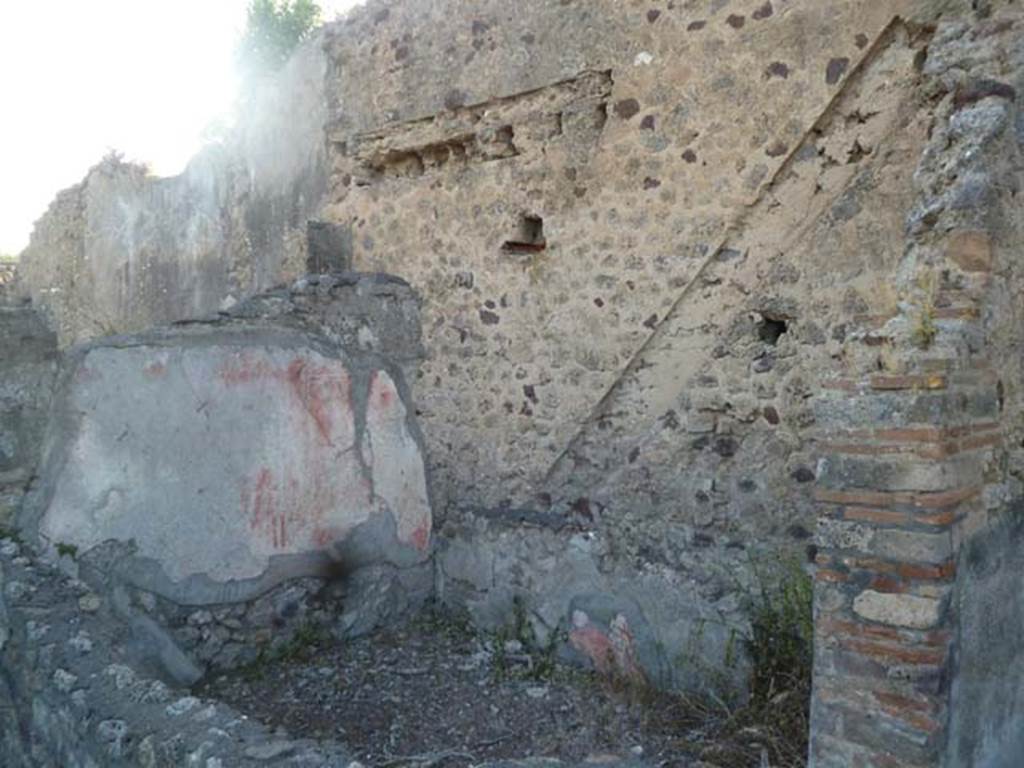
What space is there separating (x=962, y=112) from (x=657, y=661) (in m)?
2.61

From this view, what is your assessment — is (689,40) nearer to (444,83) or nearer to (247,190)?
(444,83)

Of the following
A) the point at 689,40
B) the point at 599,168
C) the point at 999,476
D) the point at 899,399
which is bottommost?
the point at 999,476

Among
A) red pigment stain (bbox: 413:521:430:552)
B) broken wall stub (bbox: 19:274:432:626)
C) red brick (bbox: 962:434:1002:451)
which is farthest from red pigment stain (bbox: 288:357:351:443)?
red brick (bbox: 962:434:1002:451)

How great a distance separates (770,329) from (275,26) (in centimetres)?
1457

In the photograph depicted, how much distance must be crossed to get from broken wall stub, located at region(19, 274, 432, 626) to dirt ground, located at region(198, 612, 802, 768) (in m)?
0.45

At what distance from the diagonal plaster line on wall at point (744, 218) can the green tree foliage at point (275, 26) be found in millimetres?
13564

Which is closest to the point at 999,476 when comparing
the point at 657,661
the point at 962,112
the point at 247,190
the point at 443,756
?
the point at 962,112

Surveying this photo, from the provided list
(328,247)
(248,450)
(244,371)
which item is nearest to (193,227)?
(328,247)

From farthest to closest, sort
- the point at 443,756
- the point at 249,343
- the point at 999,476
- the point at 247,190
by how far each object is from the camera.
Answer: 1. the point at 247,190
2. the point at 249,343
3. the point at 443,756
4. the point at 999,476

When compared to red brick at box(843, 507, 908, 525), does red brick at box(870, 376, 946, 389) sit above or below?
above

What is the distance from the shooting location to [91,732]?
3197 mm

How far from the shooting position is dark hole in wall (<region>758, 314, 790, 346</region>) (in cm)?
386

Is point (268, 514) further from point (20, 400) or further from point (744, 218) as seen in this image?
point (20, 400)

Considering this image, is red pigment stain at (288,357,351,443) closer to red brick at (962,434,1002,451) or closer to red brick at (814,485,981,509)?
red brick at (814,485,981,509)
